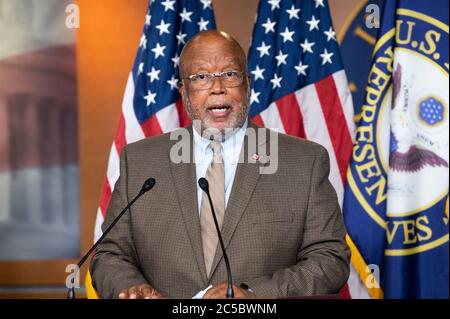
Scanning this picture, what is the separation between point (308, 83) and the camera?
3969 millimetres

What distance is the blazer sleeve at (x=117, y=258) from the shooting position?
2309 mm

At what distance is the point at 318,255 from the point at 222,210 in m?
0.39

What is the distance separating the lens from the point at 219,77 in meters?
2.66

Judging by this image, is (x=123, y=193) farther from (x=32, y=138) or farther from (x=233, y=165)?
(x=32, y=138)

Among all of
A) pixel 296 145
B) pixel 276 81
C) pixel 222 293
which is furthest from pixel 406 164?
pixel 222 293

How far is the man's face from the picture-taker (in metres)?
2.65

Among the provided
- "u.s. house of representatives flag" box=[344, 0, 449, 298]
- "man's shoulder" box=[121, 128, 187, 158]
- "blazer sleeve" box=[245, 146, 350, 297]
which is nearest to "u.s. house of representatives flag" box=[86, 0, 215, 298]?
"u.s. house of representatives flag" box=[344, 0, 449, 298]

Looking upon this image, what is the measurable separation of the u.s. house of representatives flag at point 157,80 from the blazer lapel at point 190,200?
4.43 feet

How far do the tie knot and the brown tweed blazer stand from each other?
110 mm

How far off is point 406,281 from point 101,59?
2428mm

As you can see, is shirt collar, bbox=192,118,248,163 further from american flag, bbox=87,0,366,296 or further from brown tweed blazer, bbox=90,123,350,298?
american flag, bbox=87,0,366,296

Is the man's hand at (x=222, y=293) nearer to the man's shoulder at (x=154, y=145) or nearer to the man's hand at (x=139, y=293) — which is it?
the man's hand at (x=139, y=293)
